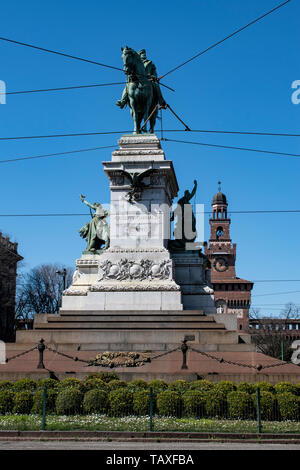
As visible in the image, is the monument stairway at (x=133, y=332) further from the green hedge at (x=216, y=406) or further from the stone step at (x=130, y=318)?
the green hedge at (x=216, y=406)

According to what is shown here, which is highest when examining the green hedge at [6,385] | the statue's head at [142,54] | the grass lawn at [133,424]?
the statue's head at [142,54]

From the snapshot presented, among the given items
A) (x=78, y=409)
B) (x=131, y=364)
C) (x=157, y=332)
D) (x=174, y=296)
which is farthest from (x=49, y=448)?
(x=174, y=296)

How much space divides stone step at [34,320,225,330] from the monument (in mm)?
48

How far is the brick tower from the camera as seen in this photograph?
6296 inches

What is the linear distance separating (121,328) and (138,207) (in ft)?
25.1

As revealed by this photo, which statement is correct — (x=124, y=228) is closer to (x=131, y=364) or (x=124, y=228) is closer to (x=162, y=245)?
(x=162, y=245)

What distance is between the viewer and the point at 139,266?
37.5m

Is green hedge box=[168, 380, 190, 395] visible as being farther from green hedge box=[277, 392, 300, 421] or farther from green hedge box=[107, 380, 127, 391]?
green hedge box=[277, 392, 300, 421]

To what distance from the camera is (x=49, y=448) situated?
17688 mm

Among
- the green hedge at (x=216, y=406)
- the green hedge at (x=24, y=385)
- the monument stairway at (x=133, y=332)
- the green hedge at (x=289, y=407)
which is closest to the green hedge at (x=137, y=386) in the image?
the green hedge at (x=216, y=406)

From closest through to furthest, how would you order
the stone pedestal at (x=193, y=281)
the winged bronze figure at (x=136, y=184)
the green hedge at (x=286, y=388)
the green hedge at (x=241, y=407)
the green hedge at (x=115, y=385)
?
the green hedge at (x=241, y=407), the green hedge at (x=286, y=388), the green hedge at (x=115, y=385), the stone pedestal at (x=193, y=281), the winged bronze figure at (x=136, y=184)

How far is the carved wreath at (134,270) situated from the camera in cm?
3728

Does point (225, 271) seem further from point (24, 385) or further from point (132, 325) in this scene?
point (24, 385)

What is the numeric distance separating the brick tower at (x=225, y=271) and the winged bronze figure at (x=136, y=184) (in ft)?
359
